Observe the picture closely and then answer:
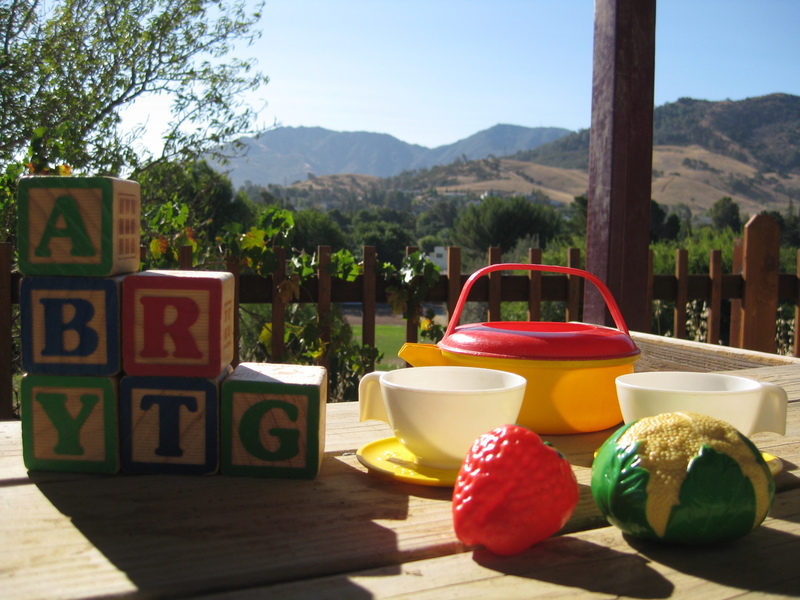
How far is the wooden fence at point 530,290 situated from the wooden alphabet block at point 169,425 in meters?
1.77

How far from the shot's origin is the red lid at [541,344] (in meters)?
0.84

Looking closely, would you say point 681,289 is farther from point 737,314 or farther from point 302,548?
point 302,548

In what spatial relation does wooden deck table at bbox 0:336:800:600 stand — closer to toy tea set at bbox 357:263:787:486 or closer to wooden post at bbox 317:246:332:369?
toy tea set at bbox 357:263:787:486

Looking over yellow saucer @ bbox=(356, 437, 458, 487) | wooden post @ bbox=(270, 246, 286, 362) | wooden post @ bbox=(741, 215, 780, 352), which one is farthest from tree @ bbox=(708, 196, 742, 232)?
yellow saucer @ bbox=(356, 437, 458, 487)

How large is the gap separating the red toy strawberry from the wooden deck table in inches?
0.7

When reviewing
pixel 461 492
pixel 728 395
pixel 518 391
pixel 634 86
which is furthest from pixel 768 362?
pixel 461 492

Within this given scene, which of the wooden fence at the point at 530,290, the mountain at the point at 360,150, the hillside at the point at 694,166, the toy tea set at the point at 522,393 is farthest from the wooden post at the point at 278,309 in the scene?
the mountain at the point at 360,150

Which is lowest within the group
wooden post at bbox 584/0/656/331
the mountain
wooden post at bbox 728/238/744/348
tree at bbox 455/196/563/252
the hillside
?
wooden post at bbox 728/238/744/348

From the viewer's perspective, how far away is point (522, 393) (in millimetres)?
665

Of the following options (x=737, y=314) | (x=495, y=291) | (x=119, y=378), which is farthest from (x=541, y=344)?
(x=737, y=314)

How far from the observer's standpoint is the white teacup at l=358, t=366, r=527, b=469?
2.07 ft

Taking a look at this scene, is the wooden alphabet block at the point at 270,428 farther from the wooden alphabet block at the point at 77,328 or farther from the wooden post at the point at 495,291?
the wooden post at the point at 495,291

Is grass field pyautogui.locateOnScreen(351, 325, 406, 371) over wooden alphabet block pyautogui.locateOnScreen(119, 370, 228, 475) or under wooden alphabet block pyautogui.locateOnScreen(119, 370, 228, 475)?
under

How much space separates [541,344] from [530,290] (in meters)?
2.27
